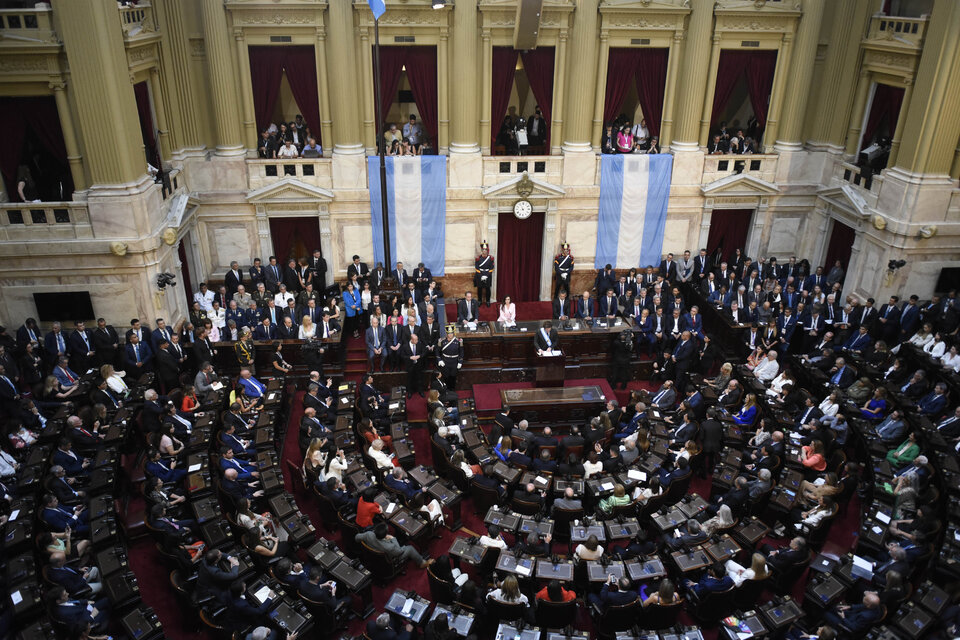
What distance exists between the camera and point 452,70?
1936 centimetres

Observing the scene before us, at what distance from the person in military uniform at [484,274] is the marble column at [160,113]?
28.8ft

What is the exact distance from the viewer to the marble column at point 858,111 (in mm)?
19422

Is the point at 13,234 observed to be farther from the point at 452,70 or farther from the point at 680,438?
the point at 680,438

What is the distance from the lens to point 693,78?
19812 millimetres

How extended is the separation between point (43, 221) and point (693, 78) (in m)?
16.8

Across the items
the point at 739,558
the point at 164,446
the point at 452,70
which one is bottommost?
the point at 739,558

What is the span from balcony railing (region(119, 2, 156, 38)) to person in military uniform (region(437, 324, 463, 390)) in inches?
388

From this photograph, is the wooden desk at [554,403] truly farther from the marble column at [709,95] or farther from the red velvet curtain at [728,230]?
the marble column at [709,95]

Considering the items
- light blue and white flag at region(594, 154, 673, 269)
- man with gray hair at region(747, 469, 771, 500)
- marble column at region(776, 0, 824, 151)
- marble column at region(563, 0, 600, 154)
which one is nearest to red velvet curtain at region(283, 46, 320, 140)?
marble column at region(563, 0, 600, 154)

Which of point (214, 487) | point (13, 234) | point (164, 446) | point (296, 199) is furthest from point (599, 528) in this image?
point (13, 234)

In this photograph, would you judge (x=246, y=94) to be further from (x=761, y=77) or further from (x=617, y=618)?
(x=617, y=618)

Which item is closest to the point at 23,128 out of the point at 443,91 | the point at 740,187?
the point at 443,91

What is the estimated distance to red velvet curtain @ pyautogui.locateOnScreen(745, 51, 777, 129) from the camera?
20.0 m

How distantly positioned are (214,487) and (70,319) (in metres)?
6.74
